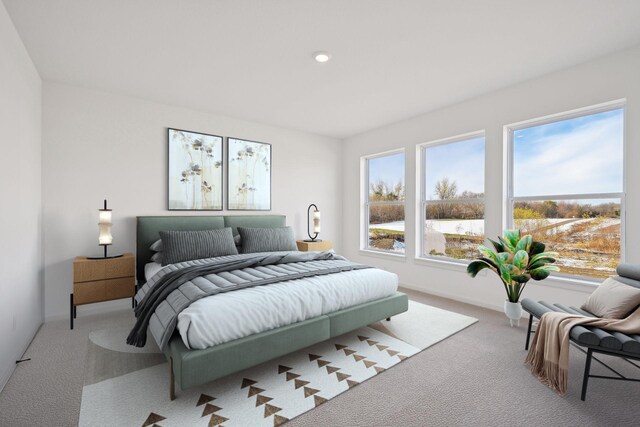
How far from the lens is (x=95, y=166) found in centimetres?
349

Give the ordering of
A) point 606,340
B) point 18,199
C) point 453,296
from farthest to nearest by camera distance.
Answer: point 453,296, point 18,199, point 606,340

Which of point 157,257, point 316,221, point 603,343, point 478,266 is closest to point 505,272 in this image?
point 478,266

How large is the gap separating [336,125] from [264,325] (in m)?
3.68

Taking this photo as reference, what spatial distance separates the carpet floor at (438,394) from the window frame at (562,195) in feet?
3.91

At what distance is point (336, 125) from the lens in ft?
16.2

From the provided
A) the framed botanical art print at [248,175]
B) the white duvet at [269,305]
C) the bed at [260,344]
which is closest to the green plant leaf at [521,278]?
the bed at [260,344]

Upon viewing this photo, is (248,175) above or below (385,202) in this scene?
above

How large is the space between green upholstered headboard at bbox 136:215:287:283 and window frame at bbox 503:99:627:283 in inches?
130

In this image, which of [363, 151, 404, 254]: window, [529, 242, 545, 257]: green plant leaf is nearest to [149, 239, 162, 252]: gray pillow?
[363, 151, 404, 254]: window

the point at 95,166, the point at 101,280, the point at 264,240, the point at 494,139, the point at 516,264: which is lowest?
the point at 101,280

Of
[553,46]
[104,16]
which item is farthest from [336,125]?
[104,16]

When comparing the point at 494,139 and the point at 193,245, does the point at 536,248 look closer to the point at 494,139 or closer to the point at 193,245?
the point at 494,139

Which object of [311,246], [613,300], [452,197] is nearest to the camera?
[613,300]

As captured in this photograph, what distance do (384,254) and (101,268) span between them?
387cm
